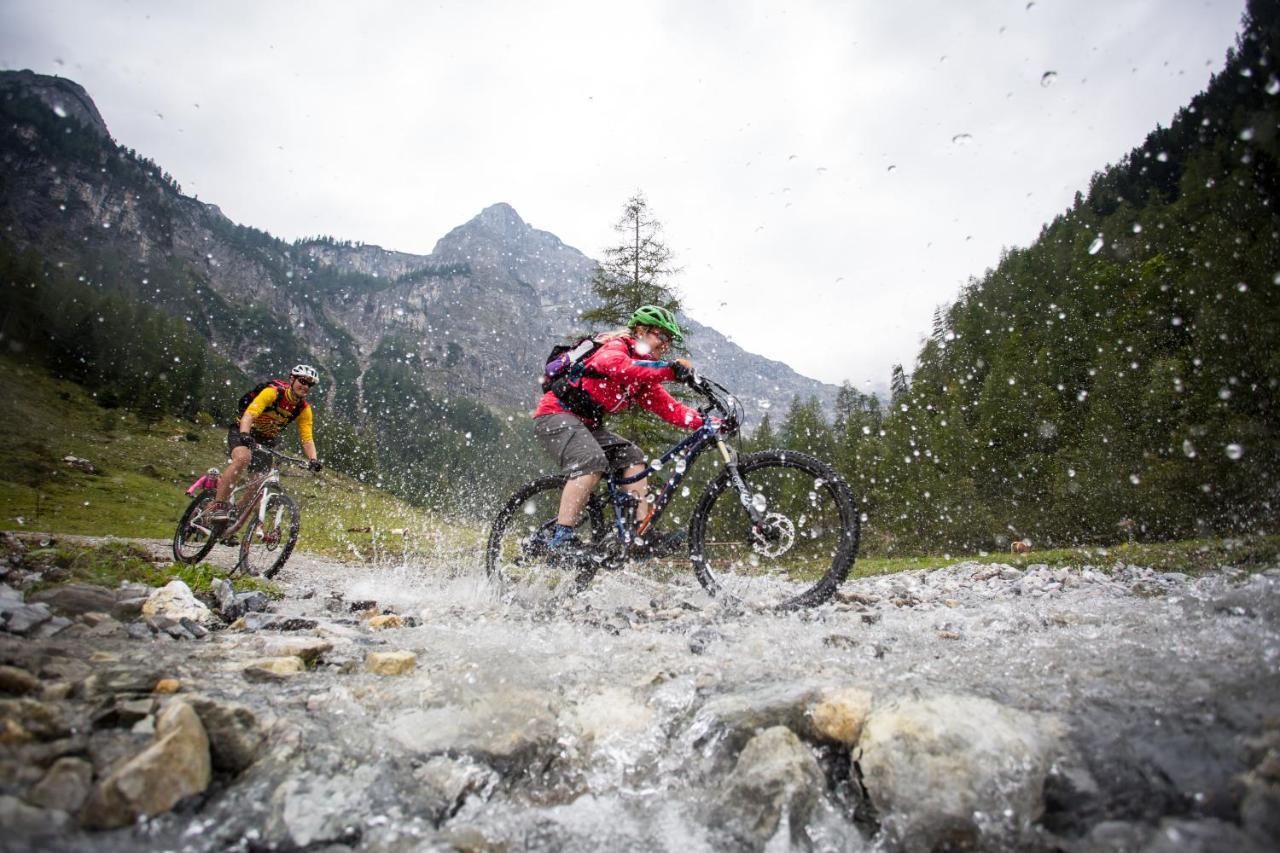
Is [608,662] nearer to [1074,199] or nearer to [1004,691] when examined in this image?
[1004,691]

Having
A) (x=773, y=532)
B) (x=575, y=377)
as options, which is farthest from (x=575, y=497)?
(x=773, y=532)

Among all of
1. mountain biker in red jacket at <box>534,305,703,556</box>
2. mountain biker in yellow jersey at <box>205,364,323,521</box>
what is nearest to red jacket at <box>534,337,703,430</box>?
mountain biker in red jacket at <box>534,305,703,556</box>

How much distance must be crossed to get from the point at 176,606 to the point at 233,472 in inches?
197

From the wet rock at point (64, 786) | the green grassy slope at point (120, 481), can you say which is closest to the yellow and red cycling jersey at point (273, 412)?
the green grassy slope at point (120, 481)

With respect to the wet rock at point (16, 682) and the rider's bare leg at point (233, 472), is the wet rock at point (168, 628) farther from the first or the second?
the rider's bare leg at point (233, 472)

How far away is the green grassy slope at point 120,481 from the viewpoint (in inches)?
632

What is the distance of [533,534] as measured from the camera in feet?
20.1

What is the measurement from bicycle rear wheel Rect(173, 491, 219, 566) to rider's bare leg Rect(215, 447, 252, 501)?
1.03ft

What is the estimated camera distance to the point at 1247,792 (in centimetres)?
154

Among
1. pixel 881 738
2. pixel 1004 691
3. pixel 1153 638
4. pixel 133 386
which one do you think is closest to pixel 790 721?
pixel 881 738

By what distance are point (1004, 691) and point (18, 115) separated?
11325 inches

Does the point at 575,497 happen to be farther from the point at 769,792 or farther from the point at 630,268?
the point at 630,268

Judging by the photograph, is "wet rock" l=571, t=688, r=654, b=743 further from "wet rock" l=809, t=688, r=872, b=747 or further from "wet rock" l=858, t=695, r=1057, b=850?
"wet rock" l=858, t=695, r=1057, b=850

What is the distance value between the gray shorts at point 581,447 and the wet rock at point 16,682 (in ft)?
13.1
